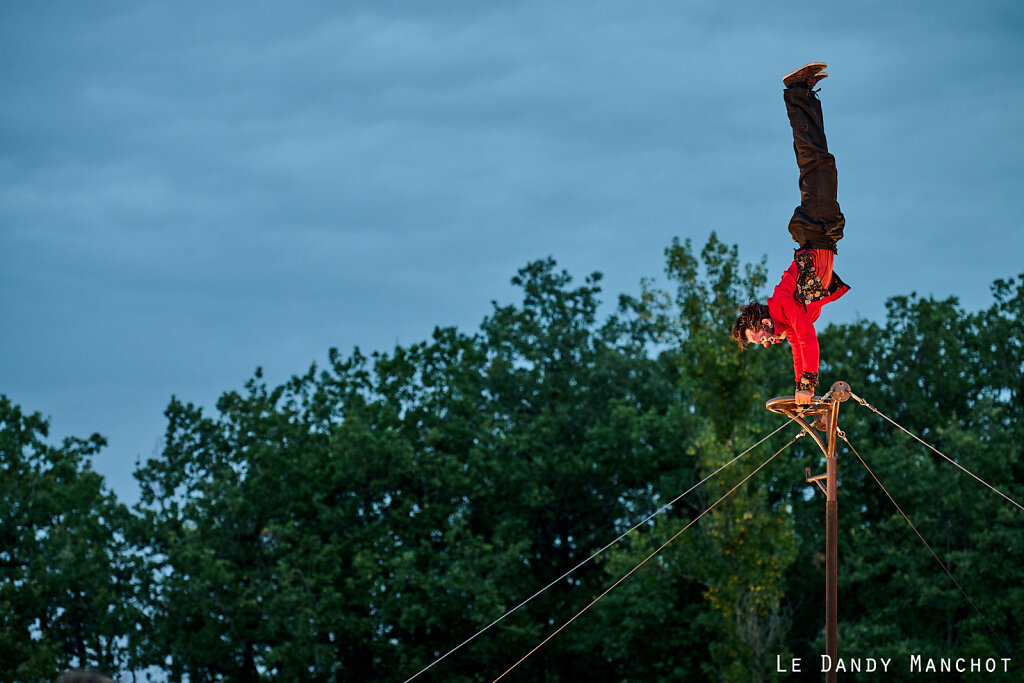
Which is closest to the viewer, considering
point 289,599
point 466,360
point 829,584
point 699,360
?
point 829,584

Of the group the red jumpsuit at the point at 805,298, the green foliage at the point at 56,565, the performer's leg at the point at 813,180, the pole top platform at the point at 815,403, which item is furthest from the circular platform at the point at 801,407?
the green foliage at the point at 56,565

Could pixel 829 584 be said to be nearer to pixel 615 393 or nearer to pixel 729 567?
pixel 729 567

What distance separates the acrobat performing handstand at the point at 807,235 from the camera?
7.19 meters

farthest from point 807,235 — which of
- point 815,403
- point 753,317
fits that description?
point 815,403

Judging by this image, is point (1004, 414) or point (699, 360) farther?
point (1004, 414)

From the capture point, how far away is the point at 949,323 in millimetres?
30469

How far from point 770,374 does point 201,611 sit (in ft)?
48.3

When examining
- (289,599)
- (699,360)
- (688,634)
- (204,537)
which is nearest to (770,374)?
(688,634)

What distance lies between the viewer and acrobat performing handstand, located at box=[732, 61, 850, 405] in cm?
719

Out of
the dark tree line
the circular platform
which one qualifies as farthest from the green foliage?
the circular platform

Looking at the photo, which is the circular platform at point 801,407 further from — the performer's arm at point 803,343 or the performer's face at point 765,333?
the performer's face at point 765,333

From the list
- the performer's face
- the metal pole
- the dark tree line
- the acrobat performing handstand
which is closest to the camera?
the metal pole

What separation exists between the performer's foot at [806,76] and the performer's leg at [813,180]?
0.04 metres

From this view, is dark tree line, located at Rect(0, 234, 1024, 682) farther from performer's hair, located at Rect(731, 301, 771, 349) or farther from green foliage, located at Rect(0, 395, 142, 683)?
performer's hair, located at Rect(731, 301, 771, 349)
